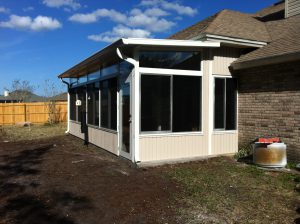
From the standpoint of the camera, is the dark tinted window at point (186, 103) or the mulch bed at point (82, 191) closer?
the mulch bed at point (82, 191)

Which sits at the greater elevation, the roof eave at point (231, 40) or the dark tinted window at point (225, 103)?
the roof eave at point (231, 40)

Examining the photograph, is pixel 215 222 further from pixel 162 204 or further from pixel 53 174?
pixel 53 174

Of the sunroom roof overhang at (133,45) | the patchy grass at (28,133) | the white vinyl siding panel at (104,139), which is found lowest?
the patchy grass at (28,133)

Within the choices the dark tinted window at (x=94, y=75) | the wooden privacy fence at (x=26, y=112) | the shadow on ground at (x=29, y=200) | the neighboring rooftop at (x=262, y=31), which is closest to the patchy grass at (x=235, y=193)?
the shadow on ground at (x=29, y=200)

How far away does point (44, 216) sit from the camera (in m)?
5.06

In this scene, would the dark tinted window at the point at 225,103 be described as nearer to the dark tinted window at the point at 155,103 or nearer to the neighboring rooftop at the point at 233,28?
the neighboring rooftop at the point at 233,28

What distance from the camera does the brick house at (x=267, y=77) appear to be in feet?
27.6

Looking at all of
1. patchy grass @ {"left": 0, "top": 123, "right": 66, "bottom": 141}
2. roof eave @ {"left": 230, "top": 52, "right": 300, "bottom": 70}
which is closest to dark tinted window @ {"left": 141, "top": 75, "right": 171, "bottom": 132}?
roof eave @ {"left": 230, "top": 52, "right": 300, "bottom": 70}

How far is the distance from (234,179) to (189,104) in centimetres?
269

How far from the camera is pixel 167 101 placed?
8758mm

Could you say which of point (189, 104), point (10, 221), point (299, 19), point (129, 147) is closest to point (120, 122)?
point (129, 147)

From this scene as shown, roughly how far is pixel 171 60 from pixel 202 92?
1.39 metres

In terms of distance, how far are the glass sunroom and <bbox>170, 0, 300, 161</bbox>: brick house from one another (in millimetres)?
407

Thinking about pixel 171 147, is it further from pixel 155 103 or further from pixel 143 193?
pixel 143 193
